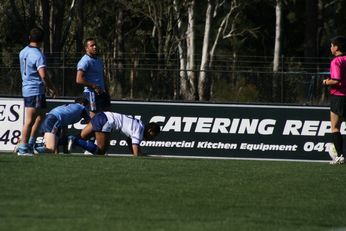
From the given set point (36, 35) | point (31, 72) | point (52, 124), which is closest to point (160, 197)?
point (36, 35)

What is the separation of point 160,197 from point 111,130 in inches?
253

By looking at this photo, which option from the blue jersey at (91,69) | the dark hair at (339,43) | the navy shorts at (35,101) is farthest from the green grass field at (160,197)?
the blue jersey at (91,69)

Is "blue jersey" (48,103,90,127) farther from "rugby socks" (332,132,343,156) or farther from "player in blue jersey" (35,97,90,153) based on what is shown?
"rugby socks" (332,132,343,156)

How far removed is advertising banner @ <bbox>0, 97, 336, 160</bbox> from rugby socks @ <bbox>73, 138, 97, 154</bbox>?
3.85 meters

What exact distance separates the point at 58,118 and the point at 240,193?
21.3 ft

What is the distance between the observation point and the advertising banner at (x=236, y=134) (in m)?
20.9

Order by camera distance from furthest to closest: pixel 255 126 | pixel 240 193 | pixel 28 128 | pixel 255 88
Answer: pixel 255 88, pixel 255 126, pixel 28 128, pixel 240 193

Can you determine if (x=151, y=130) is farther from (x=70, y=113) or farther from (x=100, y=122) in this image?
(x=70, y=113)

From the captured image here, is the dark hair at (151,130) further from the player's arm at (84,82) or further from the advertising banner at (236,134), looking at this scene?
the advertising banner at (236,134)

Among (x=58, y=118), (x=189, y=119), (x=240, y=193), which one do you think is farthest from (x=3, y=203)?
(x=189, y=119)

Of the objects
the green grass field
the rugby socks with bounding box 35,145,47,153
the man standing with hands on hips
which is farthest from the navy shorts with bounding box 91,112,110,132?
the man standing with hands on hips

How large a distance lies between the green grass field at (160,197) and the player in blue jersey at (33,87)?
124cm

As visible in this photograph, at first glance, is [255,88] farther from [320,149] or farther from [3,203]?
[3,203]

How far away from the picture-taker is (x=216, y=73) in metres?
25.7
